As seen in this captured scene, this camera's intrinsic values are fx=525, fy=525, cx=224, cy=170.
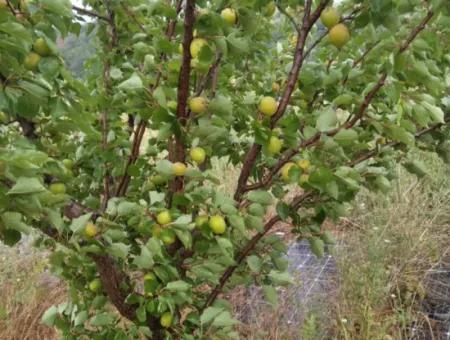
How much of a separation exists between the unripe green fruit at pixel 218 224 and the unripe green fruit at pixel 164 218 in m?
0.09

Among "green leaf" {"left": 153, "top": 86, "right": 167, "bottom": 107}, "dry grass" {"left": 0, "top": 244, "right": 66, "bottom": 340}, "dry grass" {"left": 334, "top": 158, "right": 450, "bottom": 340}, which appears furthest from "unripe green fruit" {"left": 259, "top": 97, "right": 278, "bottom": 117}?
"dry grass" {"left": 0, "top": 244, "right": 66, "bottom": 340}

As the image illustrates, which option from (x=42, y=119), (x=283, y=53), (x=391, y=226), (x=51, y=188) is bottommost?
(x=391, y=226)

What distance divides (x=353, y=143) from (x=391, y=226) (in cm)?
188

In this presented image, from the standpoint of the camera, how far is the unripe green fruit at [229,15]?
98 centimetres

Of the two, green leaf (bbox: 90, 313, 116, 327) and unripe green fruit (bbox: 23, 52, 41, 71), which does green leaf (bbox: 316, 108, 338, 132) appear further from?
green leaf (bbox: 90, 313, 116, 327)

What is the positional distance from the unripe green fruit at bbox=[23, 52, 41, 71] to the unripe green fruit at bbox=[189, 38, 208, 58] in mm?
261

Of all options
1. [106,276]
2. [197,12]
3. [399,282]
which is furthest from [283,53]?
[399,282]

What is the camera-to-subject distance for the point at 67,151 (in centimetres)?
125

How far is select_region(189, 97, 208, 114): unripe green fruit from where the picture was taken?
1.03m

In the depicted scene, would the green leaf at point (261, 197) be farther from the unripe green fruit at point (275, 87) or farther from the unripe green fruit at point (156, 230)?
the unripe green fruit at point (275, 87)

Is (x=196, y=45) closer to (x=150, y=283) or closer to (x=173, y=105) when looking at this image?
(x=173, y=105)

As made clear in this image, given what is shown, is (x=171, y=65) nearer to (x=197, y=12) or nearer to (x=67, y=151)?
(x=197, y=12)

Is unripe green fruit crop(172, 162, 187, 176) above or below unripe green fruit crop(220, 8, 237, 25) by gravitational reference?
below

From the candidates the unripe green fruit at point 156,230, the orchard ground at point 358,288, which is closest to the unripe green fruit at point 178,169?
the unripe green fruit at point 156,230
